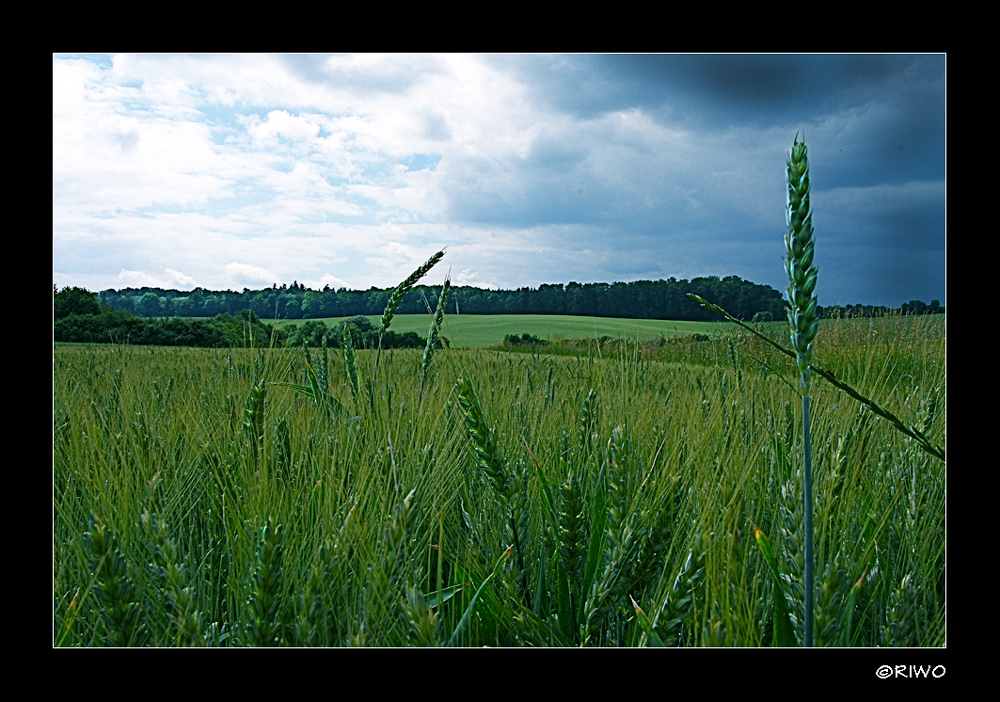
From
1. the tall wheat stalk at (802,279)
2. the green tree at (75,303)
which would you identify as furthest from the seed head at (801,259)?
the green tree at (75,303)

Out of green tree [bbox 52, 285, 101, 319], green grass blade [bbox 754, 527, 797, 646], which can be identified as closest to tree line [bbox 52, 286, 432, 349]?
green tree [bbox 52, 285, 101, 319]

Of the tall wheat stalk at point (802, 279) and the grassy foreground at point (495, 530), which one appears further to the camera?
the grassy foreground at point (495, 530)

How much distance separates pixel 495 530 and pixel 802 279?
0.78m

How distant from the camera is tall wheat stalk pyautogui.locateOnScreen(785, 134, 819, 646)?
22.5 inches

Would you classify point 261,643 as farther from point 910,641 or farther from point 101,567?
point 910,641

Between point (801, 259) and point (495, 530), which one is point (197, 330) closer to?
point (495, 530)

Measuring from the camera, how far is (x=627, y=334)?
7.08 ft

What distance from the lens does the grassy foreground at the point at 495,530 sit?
76 centimetres

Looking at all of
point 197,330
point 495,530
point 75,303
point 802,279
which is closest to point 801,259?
point 802,279

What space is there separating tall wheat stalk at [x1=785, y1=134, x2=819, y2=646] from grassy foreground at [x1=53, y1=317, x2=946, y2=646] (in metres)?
0.18

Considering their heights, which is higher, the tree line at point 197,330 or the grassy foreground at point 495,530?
the tree line at point 197,330

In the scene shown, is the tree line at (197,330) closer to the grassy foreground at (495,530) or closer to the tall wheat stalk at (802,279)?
the grassy foreground at (495,530)

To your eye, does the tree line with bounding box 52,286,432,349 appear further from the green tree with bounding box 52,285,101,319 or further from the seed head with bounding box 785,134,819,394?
the seed head with bounding box 785,134,819,394

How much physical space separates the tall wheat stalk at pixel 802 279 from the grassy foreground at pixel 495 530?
184mm
